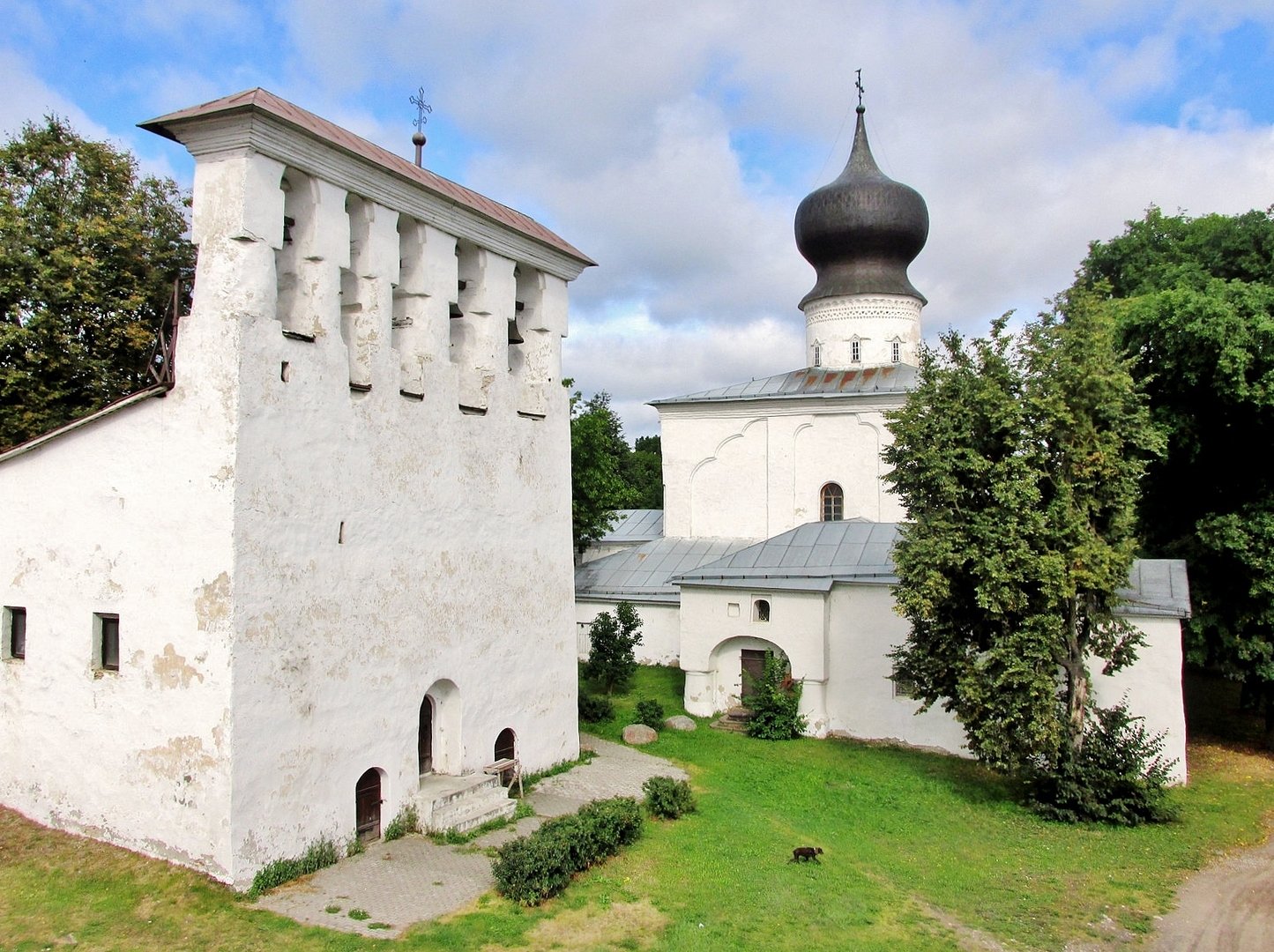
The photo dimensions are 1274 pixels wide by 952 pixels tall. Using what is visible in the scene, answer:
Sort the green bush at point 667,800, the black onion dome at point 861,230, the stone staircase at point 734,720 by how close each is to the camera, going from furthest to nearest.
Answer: the black onion dome at point 861,230 < the stone staircase at point 734,720 < the green bush at point 667,800

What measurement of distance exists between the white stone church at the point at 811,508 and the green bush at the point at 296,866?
33.1 feet

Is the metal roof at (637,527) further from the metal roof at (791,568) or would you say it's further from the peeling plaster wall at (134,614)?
the peeling plaster wall at (134,614)

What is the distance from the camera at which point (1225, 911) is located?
387 inches

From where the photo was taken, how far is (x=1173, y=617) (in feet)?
48.5

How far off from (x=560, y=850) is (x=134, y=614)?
16.9 feet

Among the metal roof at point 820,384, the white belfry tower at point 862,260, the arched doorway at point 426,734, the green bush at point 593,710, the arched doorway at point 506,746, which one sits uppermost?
the white belfry tower at point 862,260

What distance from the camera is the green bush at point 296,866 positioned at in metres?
9.23

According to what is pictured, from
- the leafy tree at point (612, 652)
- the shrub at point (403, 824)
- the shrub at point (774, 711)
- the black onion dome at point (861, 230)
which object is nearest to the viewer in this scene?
the shrub at point (403, 824)

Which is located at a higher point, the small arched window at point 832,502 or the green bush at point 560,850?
the small arched window at point 832,502

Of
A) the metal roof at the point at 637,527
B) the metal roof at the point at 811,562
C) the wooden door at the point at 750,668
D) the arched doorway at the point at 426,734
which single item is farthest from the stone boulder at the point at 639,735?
the metal roof at the point at 637,527

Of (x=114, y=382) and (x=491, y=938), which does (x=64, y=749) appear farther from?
(x=114, y=382)

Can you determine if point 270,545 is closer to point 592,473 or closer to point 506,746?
point 506,746

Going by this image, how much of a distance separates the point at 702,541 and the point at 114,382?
51.3 feet

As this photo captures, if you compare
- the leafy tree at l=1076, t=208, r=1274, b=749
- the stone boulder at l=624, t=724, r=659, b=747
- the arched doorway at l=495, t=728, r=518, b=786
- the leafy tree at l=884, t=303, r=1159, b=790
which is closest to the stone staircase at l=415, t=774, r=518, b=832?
the arched doorway at l=495, t=728, r=518, b=786
